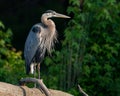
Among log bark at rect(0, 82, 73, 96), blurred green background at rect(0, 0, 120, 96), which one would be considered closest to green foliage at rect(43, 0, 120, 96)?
blurred green background at rect(0, 0, 120, 96)

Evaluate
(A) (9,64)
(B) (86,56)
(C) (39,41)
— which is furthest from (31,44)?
(A) (9,64)

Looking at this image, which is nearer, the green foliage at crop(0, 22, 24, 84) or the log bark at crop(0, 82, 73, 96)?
the log bark at crop(0, 82, 73, 96)

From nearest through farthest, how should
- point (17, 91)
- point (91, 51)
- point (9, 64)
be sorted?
1. point (17, 91)
2. point (91, 51)
3. point (9, 64)

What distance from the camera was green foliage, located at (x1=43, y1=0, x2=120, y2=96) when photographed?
29.9 ft

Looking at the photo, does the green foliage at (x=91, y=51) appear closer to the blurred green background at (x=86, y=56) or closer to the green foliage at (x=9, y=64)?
the blurred green background at (x=86, y=56)

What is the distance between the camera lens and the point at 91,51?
9.38 m

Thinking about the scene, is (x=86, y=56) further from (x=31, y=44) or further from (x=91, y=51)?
(x=31, y=44)

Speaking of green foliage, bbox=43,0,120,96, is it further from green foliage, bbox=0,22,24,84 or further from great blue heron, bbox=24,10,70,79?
green foliage, bbox=0,22,24,84

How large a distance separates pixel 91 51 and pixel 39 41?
961mm

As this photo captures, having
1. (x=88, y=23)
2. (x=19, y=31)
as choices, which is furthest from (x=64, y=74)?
(x=19, y=31)

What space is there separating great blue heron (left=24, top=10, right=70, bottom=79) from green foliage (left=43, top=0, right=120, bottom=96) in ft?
1.21

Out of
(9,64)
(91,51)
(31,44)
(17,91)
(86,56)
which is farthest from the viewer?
(9,64)

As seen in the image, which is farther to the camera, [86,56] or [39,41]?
[86,56]

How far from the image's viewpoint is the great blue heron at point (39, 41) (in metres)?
8.65
